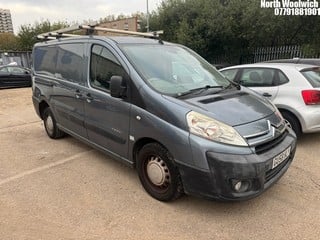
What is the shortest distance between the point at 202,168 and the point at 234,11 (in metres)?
15.5

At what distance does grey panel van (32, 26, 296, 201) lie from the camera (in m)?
2.91

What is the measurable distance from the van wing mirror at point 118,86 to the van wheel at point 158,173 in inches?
27.1

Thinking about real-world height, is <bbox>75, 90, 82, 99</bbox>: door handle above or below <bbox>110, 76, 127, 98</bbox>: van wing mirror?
below

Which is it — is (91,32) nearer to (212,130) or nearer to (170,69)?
(170,69)

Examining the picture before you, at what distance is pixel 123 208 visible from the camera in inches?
132

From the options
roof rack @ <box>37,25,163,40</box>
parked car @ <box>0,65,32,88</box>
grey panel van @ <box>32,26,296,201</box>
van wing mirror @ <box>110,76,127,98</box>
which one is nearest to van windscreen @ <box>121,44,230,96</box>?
grey panel van @ <box>32,26,296,201</box>

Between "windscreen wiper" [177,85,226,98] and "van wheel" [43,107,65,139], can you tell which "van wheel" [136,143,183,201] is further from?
"van wheel" [43,107,65,139]

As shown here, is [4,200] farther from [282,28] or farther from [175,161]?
[282,28]

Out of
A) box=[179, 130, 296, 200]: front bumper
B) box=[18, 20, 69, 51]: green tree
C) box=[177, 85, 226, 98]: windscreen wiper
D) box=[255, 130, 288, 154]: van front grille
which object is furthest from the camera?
box=[18, 20, 69, 51]: green tree

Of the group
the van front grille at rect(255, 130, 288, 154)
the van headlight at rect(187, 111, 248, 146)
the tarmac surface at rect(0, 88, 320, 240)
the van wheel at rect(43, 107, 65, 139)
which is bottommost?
the tarmac surface at rect(0, 88, 320, 240)

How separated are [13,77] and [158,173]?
15.9m

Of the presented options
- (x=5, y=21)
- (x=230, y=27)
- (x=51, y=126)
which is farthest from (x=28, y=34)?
(x=5, y=21)

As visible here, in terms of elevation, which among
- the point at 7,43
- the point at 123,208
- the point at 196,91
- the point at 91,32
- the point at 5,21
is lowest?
the point at 123,208

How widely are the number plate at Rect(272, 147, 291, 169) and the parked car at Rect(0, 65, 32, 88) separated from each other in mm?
16574
